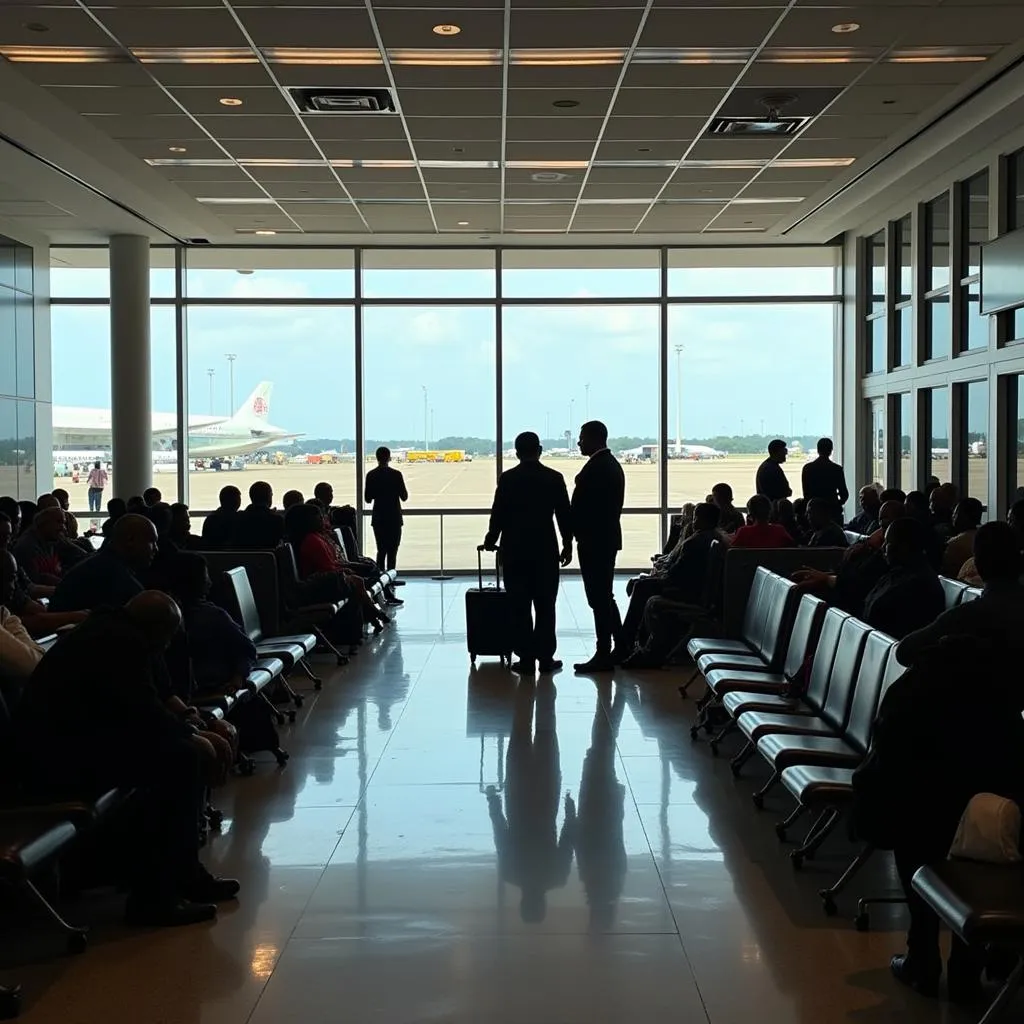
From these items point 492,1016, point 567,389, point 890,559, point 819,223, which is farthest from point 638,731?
point 567,389

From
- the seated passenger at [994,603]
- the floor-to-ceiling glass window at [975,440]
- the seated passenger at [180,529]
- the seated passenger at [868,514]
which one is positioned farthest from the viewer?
the floor-to-ceiling glass window at [975,440]

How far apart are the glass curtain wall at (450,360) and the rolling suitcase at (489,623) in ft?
25.7

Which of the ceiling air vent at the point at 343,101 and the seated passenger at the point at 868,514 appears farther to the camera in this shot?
the seated passenger at the point at 868,514

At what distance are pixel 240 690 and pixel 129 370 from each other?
10917mm

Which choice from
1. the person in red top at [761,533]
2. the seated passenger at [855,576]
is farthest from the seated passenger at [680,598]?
the seated passenger at [855,576]

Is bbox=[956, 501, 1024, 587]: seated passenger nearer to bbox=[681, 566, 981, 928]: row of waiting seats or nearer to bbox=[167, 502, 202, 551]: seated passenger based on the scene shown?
bbox=[681, 566, 981, 928]: row of waiting seats

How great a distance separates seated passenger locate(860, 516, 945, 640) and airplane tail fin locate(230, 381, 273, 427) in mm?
13951

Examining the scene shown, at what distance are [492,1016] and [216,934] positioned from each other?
113 centimetres

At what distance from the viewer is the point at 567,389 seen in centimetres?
1914

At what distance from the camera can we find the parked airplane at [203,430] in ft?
58.0

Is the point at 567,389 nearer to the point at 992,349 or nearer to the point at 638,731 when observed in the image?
the point at 992,349

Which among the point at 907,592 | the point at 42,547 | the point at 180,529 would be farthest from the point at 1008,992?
the point at 42,547

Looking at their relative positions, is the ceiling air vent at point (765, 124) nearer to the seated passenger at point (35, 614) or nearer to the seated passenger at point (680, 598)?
the seated passenger at point (680, 598)

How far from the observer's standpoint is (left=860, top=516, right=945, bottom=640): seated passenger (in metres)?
5.91
